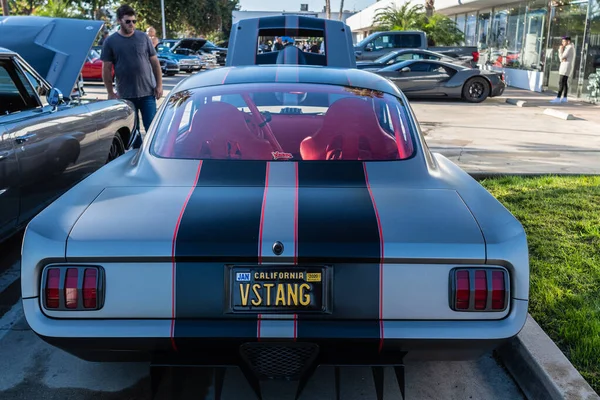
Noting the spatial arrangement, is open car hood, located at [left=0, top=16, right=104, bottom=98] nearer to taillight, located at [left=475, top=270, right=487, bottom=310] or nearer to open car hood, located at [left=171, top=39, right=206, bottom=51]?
taillight, located at [left=475, top=270, right=487, bottom=310]

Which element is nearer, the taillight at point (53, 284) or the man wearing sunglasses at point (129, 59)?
the taillight at point (53, 284)

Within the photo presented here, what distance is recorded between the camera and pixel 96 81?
22266mm

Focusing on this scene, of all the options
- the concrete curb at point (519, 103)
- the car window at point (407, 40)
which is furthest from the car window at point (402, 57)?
the car window at point (407, 40)

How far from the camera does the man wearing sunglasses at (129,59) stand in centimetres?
714

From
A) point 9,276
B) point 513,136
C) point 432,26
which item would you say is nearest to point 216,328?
point 9,276

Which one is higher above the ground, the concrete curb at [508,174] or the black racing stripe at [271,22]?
the black racing stripe at [271,22]

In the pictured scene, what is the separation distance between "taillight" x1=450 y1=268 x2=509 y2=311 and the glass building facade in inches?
666

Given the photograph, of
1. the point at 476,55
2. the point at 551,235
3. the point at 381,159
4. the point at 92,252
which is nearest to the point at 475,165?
the point at 551,235

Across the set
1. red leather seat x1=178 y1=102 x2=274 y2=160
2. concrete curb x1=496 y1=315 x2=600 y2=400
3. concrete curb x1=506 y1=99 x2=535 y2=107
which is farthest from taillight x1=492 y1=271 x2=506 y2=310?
concrete curb x1=506 y1=99 x2=535 y2=107

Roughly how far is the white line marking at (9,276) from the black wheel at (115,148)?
1768mm

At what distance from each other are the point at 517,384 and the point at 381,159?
134 cm

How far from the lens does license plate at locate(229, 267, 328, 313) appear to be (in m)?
2.36

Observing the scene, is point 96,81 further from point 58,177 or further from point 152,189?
point 152,189

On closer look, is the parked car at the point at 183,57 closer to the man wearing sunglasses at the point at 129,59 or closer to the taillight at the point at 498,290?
the man wearing sunglasses at the point at 129,59
